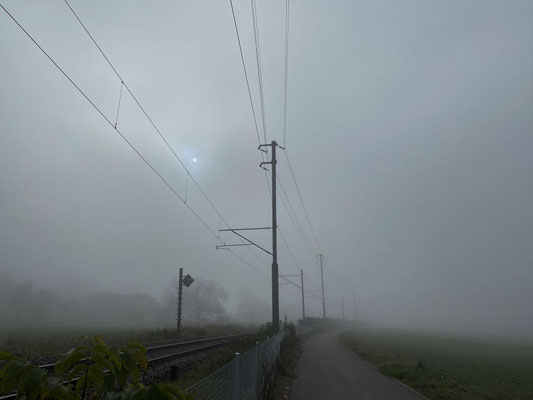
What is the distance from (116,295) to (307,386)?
171738 mm

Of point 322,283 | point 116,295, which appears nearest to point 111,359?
point 322,283

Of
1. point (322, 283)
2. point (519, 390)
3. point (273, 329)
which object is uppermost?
point (322, 283)

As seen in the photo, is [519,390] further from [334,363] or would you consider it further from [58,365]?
[58,365]

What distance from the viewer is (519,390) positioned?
15.4 metres

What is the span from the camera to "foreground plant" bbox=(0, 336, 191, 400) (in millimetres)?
1779

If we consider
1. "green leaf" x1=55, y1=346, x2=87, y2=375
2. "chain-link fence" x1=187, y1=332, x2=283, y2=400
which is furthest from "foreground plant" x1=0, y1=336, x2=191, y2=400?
"chain-link fence" x1=187, y1=332, x2=283, y2=400

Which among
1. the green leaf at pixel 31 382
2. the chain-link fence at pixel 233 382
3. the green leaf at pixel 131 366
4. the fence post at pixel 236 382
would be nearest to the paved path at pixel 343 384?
the chain-link fence at pixel 233 382

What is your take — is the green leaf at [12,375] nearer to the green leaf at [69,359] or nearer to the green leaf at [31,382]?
the green leaf at [31,382]

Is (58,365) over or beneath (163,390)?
over

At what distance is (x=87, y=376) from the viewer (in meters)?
2.00

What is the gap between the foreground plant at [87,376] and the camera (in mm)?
1779

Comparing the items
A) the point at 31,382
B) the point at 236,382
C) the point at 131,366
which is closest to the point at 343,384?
the point at 236,382

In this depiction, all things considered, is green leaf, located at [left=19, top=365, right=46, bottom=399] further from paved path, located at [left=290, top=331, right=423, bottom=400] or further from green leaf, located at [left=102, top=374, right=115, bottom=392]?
paved path, located at [left=290, top=331, right=423, bottom=400]

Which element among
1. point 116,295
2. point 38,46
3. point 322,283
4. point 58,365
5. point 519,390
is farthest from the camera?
point 116,295
